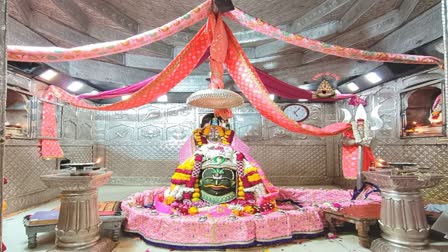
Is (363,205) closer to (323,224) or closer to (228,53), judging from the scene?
(323,224)

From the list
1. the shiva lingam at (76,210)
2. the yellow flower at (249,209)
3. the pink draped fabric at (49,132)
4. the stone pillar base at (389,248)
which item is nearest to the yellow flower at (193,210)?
the yellow flower at (249,209)

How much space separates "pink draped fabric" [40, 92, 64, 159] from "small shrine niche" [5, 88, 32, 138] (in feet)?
1.16

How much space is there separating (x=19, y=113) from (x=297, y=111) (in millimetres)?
7824

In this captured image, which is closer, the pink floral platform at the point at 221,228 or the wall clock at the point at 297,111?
the pink floral platform at the point at 221,228

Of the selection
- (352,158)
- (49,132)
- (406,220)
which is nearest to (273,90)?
(352,158)

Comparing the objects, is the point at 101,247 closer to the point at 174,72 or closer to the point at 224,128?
the point at 174,72

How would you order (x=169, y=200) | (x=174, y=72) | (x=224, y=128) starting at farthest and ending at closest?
1. (x=224, y=128)
2. (x=169, y=200)
3. (x=174, y=72)

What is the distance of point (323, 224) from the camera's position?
12.3 ft

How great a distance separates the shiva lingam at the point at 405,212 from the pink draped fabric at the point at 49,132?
6273mm

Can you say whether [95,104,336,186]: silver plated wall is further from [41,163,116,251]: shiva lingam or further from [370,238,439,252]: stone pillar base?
[41,163,116,251]: shiva lingam

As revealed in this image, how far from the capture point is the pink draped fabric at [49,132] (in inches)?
215

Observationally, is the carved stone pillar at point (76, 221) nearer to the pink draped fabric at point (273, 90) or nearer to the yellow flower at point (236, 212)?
the yellow flower at point (236, 212)

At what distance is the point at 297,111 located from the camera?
8.59m

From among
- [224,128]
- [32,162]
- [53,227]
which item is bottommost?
[53,227]
